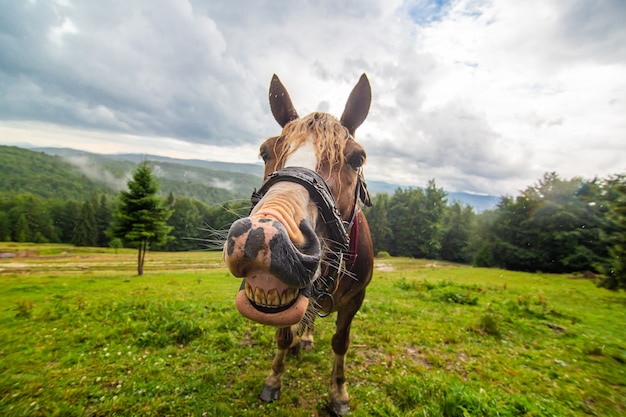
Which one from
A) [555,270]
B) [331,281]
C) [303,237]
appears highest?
[303,237]

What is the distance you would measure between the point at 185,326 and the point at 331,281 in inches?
184

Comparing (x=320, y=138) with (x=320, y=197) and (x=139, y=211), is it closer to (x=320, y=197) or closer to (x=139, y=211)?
(x=320, y=197)

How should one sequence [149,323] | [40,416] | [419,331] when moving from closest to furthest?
[40,416], [149,323], [419,331]

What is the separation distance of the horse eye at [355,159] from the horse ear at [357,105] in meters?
0.52

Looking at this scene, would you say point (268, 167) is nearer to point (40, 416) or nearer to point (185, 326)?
point (40, 416)

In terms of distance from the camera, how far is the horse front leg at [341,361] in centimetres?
401

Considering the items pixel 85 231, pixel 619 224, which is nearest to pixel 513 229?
pixel 619 224

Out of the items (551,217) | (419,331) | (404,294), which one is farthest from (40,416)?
(551,217)

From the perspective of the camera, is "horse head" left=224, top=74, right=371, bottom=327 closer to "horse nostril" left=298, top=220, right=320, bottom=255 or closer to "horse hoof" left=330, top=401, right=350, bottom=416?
"horse nostril" left=298, top=220, right=320, bottom=255

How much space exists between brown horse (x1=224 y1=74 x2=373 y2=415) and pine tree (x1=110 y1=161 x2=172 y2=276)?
71.0 feet

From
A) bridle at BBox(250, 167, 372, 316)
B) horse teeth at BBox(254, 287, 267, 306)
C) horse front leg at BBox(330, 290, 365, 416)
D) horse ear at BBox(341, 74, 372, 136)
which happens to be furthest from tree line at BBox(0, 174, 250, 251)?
horse teeth at BBox(254, 287, 267, 306)

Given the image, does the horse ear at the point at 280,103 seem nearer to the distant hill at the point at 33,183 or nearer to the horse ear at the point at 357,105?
the horse ear at the point at 357,105

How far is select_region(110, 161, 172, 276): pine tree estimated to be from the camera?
21.0 meters

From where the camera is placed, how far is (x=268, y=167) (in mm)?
2955
